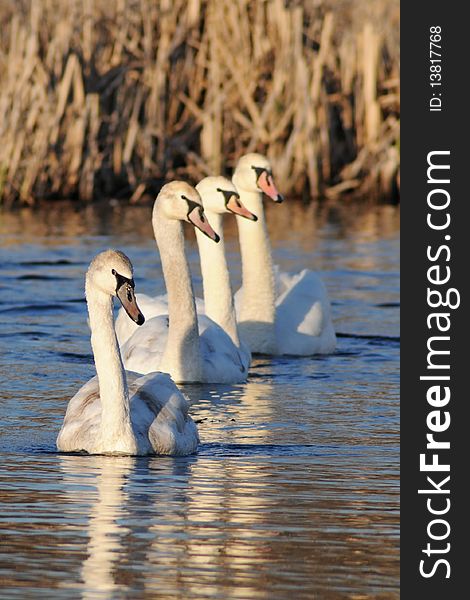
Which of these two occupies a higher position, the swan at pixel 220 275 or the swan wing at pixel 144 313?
the swan at pixel 220 275

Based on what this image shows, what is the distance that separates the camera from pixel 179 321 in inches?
407

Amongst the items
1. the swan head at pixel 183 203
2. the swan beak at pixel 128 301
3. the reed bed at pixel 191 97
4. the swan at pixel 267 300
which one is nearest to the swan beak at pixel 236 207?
the swan at pixel 267 300

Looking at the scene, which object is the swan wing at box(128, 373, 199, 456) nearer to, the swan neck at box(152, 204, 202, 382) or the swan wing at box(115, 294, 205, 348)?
the swan neck at box(152, 204, 202, 382)

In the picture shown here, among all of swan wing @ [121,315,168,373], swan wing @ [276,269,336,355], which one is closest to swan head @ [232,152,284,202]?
swan wing @ [276,269,336,355]

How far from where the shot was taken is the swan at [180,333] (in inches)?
408

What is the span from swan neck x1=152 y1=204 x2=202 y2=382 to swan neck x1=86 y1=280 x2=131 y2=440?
7.52 ft

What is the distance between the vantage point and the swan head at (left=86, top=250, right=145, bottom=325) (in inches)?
310

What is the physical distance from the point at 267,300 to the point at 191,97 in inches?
397

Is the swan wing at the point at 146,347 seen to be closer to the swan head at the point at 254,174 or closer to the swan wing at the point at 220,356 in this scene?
the swan wing at the point at 220,356

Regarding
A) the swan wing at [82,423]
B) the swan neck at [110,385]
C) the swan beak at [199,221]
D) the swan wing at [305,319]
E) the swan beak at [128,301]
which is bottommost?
the swan wing at [305,319]

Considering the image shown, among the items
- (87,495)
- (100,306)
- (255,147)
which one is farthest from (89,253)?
(87,495)

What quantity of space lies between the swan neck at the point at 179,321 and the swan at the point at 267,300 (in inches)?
69.6

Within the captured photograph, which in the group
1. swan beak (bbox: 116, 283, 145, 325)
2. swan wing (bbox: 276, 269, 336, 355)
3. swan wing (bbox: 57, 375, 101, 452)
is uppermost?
swan beak (bbox: 116, 283, 145, 325)

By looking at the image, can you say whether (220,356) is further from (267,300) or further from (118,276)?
(118,276)
